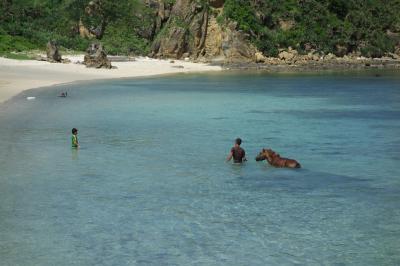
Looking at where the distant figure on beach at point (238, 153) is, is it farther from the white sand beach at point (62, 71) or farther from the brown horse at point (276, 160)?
the white sand beach at point (62, 71)

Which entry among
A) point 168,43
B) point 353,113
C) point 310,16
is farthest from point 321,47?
point 353,113

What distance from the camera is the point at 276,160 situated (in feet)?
67.7

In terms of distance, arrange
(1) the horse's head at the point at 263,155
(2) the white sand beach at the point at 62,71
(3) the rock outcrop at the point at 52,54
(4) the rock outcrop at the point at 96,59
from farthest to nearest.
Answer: (3) the rock outcrop at the point at 52,54, (4) the rock outcrop at the point at 96,59, (2) the white sand beach at the point at 62,71, (1) the horse's head at the point at 263,155

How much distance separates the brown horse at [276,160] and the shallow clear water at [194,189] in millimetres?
348

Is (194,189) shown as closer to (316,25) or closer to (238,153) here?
(238,153)

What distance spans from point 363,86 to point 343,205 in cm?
4462

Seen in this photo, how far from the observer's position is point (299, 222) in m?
14.9

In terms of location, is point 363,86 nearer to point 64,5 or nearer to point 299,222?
point 299,222

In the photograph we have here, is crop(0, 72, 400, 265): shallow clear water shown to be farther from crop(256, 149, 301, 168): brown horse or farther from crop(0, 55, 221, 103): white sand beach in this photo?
crop(0, 55, 221, 103): white sand beach

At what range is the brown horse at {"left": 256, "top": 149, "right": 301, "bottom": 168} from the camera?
20.5 meters

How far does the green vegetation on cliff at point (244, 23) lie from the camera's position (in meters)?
94.8

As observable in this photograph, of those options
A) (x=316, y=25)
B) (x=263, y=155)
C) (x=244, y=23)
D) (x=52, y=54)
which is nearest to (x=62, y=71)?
(x=52, y=54)

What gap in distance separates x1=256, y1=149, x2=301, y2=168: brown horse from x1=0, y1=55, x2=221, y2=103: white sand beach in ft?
73.2

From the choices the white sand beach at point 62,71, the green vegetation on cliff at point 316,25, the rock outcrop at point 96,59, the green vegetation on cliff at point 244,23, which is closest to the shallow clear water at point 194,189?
the white sand beach at point 62,71
